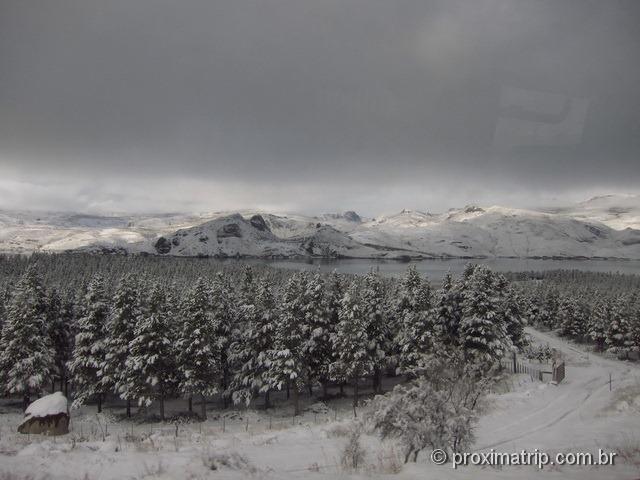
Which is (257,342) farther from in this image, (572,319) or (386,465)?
(572,319)

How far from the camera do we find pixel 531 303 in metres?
94.4

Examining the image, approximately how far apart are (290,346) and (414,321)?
457 inches

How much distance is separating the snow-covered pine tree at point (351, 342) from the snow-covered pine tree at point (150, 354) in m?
14.3

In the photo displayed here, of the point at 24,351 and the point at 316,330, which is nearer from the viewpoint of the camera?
the point at 24,351

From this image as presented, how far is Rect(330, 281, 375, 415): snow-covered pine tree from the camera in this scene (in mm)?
35000

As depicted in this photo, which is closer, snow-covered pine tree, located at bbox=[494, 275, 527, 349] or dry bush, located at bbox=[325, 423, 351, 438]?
dry bush, located at bbox=[325, 423, 351, 438]

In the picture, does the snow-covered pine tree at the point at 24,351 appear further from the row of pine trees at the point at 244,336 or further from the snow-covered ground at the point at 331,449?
the snow-covered ground at the point at 331,449

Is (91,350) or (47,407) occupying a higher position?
(91,350)

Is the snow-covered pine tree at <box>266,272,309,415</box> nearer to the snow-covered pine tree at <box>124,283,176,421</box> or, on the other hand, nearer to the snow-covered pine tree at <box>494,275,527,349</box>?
the snow-covered pine tree at <box>124,283,176,421</box>

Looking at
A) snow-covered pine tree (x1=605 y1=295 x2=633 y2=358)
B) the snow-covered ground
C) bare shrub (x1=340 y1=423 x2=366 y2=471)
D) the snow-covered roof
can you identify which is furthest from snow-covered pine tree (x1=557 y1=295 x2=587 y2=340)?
the snow-covered roof

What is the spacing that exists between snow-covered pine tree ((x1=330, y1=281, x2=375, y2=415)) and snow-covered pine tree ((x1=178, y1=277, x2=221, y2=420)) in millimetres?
10577

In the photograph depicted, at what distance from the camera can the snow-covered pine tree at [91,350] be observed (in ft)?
120

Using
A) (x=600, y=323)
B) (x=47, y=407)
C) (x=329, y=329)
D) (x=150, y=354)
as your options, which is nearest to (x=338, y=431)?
(x=47, y=407)

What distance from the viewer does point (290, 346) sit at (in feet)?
114
